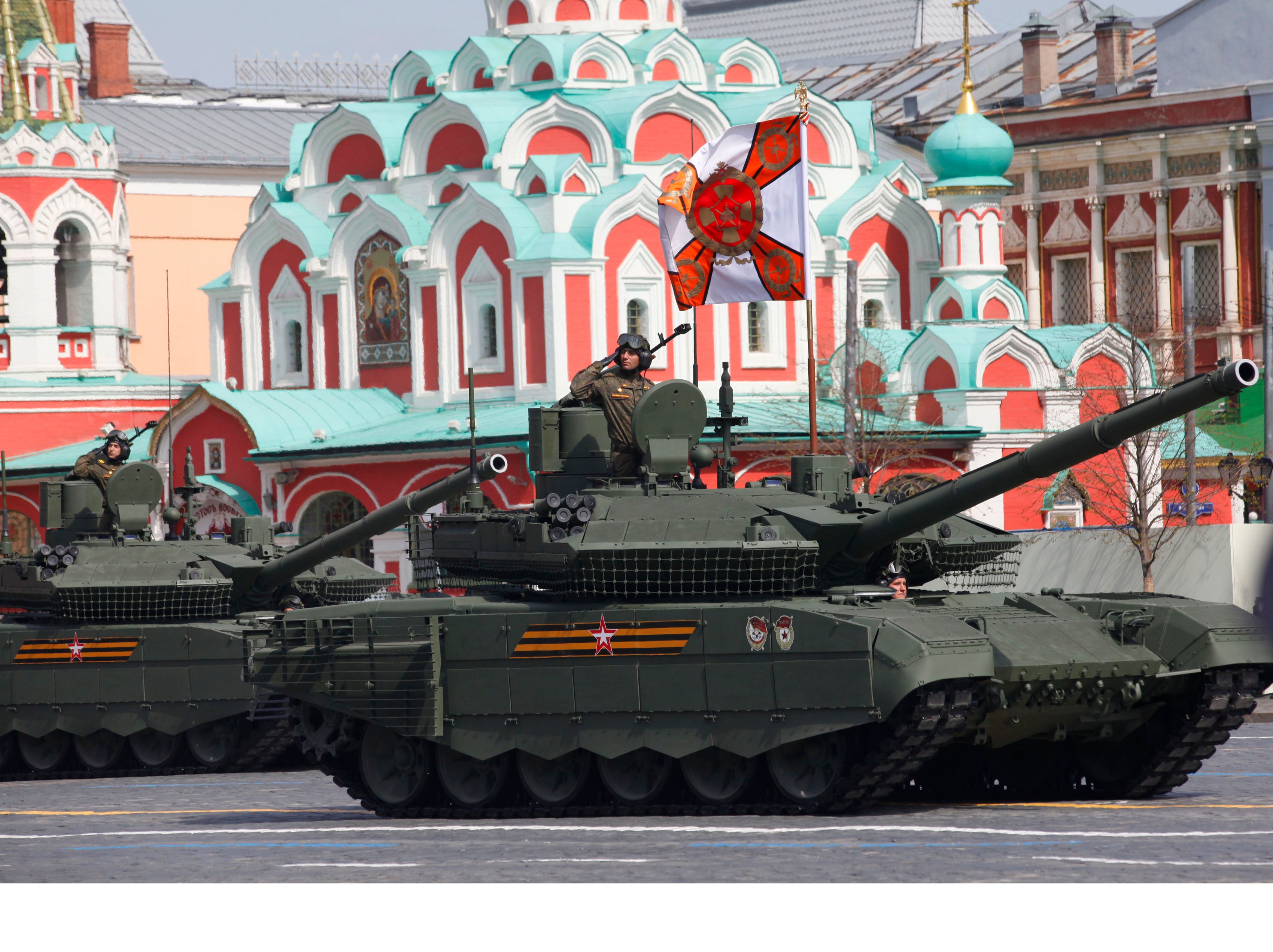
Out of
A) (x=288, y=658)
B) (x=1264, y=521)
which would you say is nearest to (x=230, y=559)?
(x=288, y=658)

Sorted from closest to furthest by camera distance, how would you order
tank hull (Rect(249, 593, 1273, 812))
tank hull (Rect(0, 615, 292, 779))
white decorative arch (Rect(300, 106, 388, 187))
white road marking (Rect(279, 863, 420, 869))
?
1. white road marking (Rect(279, 863, 420, 869))
2. tank hull (Rect(249, 593, 1273, 812))
3. tank hull (Rect(0, 615, 292, 779))
4. white decorative arch (Rect(300, 106, 388, 187))

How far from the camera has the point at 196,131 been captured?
59.4 m

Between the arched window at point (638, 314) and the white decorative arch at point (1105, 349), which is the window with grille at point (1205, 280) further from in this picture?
the arched window at point (638, 314)

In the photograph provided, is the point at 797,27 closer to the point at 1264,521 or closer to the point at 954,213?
the point at 954,213

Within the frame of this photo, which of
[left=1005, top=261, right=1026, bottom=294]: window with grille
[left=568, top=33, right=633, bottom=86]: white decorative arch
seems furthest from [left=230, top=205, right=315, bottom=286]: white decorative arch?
[left=1005, top=261, right=1026, bottom=294]: window with grille

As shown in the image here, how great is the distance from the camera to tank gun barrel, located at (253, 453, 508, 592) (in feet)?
60.8

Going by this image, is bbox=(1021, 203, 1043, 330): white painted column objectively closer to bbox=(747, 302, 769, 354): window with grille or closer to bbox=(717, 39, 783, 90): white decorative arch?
bbox=(717, 39, 783, 90): white decorative arch

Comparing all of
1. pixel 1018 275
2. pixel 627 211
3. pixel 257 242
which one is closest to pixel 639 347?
pixel 627 211

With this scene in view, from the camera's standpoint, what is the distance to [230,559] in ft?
72.4

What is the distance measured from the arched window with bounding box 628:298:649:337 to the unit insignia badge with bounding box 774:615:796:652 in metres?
25.0

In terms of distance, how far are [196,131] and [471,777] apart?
149ft

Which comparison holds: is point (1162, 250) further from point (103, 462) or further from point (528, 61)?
point (103, 462)

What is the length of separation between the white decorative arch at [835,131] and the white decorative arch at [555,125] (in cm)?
424

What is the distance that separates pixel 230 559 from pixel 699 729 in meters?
7.88
